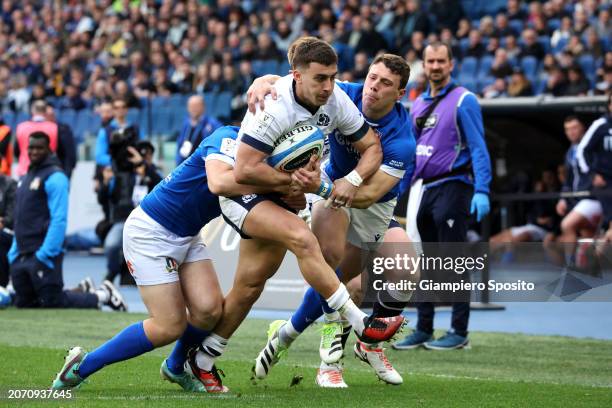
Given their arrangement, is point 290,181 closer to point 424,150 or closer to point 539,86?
point 424,150

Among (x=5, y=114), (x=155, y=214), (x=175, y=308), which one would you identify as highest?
(x=155, y=214)

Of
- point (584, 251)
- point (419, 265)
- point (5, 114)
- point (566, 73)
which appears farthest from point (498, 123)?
point (5, 114)

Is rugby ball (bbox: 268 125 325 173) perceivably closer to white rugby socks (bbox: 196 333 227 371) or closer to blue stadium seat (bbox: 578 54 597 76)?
white rugby socks (bbox: 196 333 227 371)

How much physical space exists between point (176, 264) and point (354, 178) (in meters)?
1.16

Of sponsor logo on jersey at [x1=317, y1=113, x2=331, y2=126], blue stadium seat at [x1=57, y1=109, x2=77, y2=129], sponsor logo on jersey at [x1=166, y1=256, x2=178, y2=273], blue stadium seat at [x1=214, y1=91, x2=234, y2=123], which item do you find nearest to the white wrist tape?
sponsor logo on jersey at [x1=317, y1=113, x2=331, y2=126]

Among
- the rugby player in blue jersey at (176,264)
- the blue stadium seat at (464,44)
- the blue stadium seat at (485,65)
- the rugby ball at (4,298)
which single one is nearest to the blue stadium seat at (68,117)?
the blue stadium seat at (464,44)

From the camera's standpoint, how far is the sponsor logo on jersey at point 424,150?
31.8ft

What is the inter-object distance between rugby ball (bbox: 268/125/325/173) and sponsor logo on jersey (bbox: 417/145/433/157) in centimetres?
314

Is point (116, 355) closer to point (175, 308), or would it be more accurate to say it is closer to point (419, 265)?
point (175, 308)

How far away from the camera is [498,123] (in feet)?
59.3

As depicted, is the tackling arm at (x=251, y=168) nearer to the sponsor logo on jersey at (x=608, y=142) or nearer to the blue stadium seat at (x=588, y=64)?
the sponsor logo on jersey at (x=608, y=142)

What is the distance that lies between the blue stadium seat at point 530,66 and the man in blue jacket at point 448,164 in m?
10.1

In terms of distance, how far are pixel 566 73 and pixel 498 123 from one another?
4.09 feet

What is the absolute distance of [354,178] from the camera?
23.1ft
